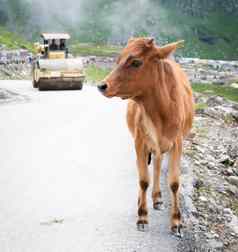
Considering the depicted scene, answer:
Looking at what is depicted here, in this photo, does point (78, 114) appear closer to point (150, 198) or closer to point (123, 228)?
point (150, 198)

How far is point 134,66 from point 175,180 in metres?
2.21

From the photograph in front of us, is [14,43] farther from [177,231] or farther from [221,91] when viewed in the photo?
[177,231]

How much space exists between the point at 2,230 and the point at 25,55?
5970 centimetres

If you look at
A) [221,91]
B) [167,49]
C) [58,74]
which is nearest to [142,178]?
[167,49]

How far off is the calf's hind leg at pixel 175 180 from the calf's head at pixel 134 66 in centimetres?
131

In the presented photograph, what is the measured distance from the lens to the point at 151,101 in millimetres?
8422

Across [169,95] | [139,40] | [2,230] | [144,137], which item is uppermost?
[139,40]

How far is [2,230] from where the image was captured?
939cm

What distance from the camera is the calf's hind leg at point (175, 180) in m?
8.84

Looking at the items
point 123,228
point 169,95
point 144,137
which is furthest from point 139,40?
point 123,228

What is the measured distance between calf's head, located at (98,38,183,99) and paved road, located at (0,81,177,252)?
2563mm

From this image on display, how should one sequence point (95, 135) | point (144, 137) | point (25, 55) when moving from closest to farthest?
point (144, 137), point (95, 135), point (25, 55)

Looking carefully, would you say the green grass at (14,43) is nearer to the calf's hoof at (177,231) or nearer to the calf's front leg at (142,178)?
the calf's front leg at (142,178)

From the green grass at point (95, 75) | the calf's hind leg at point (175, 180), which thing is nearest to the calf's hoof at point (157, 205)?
the calf's hind leg at point (175, 180)
